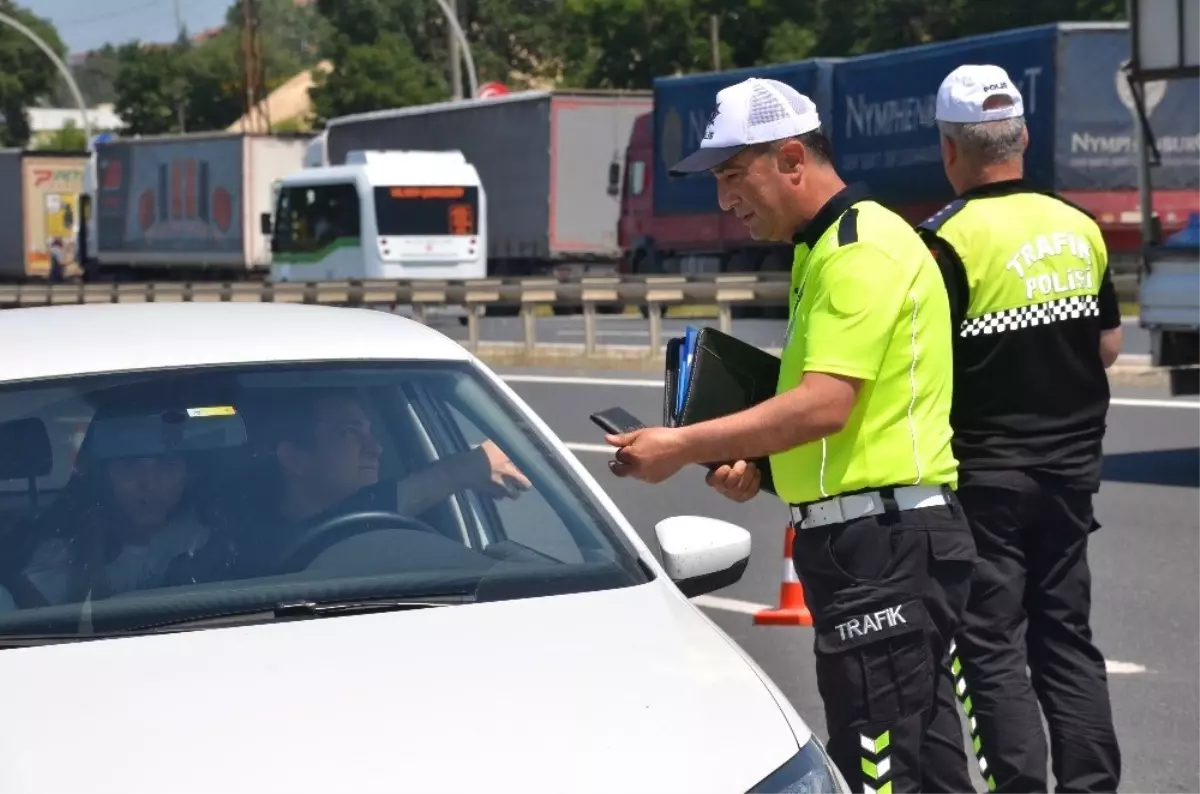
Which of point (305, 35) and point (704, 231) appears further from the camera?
point (305, 35)

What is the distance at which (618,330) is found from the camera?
30625mm

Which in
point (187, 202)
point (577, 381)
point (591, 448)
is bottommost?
point (591, 448)

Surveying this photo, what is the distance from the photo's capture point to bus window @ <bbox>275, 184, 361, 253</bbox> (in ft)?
111

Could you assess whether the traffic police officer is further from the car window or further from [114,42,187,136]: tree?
[114,42,187,136]: tree

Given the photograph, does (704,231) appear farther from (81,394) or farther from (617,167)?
(81,394)

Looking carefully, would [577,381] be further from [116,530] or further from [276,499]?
[116,530]

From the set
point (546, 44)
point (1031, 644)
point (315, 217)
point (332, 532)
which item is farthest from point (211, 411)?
point (546, 44)

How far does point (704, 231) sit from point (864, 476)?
29.7m

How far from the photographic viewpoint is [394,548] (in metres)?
4.28

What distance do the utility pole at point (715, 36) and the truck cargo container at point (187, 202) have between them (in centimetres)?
2098

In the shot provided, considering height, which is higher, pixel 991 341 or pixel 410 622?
pixel 991 341

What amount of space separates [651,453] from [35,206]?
53682mm

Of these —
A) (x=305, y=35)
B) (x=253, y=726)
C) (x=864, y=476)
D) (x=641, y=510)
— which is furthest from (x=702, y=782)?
(x=305, y=35)

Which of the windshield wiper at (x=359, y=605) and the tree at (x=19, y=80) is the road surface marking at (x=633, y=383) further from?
the tree at (x=19, y=80)
